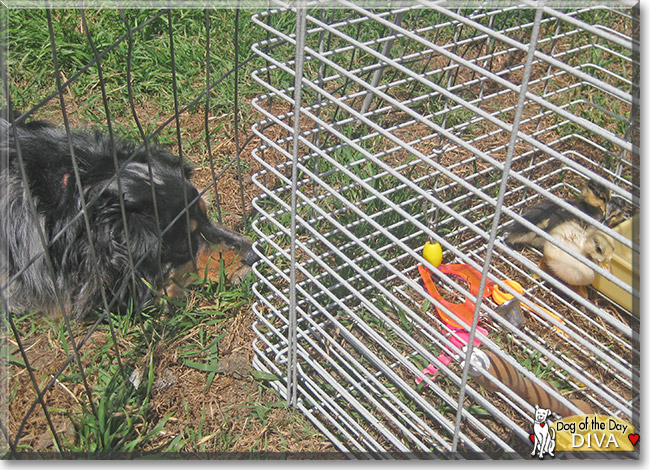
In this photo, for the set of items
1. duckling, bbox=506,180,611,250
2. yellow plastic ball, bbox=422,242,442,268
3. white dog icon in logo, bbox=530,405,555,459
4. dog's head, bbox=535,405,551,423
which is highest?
dog's head, bbox=535,405,551,423

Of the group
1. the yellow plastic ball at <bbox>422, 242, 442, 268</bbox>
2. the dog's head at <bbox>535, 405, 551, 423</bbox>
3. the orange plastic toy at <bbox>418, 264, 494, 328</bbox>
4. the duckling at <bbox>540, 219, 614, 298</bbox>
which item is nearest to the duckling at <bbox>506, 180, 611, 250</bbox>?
the duckling at <bbox>540, 219, 614, 298</bbox>

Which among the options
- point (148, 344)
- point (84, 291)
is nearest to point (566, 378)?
point (148, 344)

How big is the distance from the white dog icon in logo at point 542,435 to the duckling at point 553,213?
4.37 feet

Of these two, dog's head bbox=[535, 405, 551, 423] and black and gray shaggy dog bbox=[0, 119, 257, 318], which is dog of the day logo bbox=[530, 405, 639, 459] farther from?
black and gray shaggy dog bbox=[0, 119, 257, 318]

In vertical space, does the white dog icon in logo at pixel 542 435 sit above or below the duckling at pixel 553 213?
above

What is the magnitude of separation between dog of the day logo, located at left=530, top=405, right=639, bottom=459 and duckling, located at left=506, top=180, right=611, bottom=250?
1.31 metres

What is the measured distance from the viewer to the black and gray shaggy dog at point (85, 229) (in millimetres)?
2414

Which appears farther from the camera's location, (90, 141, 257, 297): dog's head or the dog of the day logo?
(90, 141, 257, 297): dog's head

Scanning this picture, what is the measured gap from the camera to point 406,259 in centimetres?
275

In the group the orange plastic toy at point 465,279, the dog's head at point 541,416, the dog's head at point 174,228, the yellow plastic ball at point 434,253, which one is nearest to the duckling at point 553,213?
the orange plastic toy at point 465,279

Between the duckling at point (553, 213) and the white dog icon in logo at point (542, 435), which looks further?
the duckling at point (553, 213)

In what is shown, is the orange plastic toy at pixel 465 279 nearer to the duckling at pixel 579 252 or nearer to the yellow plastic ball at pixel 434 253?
the yellow plastic ball at pixel 434 253

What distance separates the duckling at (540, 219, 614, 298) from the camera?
8.59 ft

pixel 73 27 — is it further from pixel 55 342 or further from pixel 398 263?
pixel 398 263
